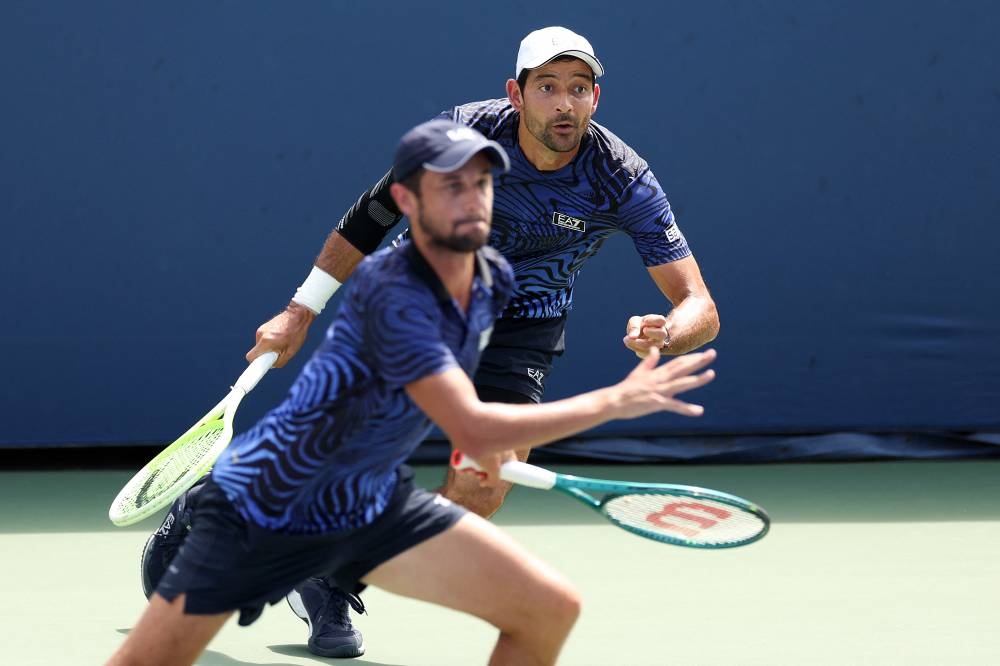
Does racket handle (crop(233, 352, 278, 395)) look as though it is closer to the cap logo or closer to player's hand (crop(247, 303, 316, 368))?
player's hand (crop(247, 303, 316, 368))

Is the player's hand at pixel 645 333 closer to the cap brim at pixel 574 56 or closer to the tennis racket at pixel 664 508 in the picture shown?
the tennis racket at pixel 664 508

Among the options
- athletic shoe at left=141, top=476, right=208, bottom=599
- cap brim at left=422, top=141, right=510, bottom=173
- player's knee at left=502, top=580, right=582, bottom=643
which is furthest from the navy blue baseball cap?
athletic shoe at left=141, top=476, right=208, bottom=599

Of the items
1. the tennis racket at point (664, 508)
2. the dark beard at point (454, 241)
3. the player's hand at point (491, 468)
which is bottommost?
the player's hand at point (491, 468)

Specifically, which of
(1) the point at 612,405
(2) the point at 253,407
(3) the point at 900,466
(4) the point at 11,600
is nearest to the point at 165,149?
(2) the point at 253,407

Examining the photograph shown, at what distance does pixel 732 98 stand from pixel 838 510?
1.74 meters

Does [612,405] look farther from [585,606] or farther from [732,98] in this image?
[732,98]

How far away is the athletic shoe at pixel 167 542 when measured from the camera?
158 inches

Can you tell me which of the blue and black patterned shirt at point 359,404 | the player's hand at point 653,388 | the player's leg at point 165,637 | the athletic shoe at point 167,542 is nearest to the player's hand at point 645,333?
the blue and black patterned shirt at point 359,404

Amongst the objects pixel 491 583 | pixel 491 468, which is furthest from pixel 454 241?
pixel 491 583

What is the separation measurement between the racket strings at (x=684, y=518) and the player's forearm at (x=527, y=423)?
0.50 metres

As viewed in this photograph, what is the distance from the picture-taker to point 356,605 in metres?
4.10

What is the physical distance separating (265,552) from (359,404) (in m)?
0.34

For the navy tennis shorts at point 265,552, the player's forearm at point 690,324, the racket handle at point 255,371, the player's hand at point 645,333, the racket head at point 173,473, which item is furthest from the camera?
the player's forearm at point 690,324

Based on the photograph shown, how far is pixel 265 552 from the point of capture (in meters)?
2.95
